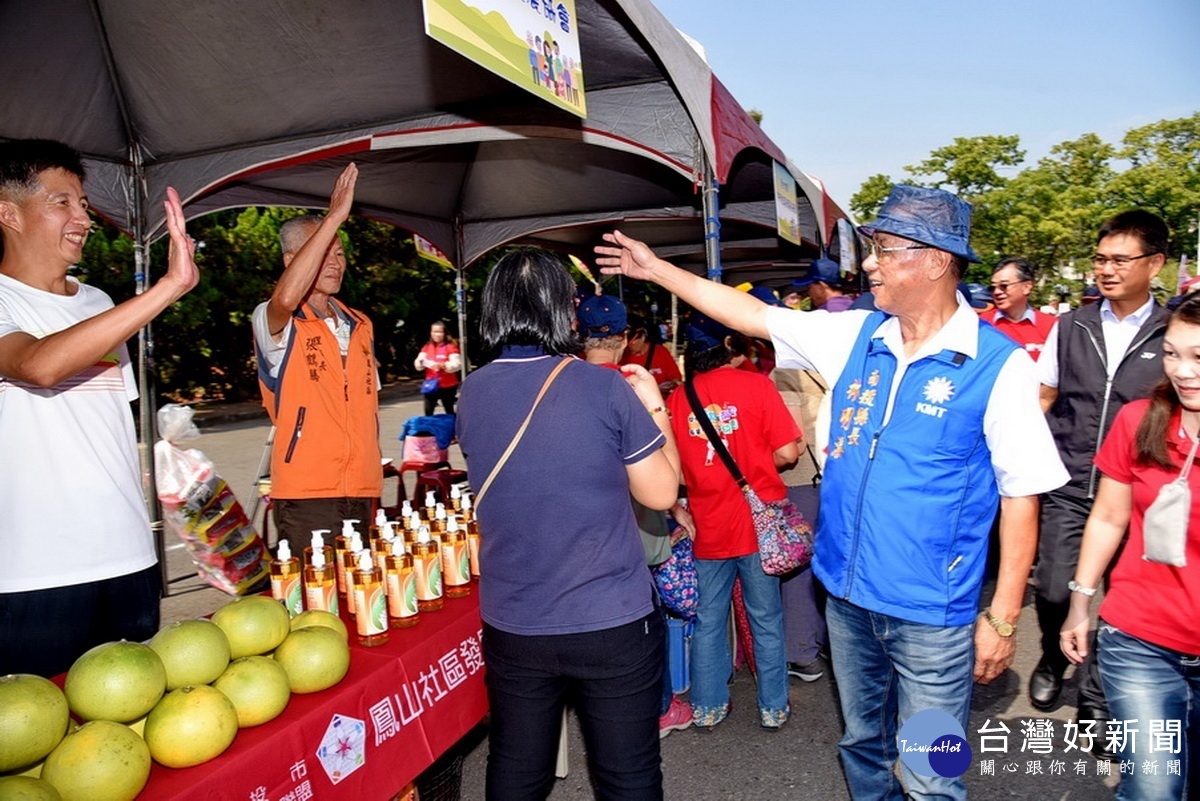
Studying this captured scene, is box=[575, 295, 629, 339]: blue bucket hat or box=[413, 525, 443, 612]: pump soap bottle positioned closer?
box=[413, 525, 443, 612]: pump soap bottle

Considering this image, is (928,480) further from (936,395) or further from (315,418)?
(315,418)

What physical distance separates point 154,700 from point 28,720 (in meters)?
0.22

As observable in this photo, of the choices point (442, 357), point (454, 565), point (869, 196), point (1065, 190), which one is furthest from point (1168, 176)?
point (454, 565)

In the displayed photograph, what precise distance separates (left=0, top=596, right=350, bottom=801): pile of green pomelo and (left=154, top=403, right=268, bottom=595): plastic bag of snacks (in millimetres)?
2664

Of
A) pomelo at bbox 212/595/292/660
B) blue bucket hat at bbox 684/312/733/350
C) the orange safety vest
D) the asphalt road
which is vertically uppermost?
blue bucket hat at bbox 684/312/733/350

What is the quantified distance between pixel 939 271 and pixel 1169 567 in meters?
0.96

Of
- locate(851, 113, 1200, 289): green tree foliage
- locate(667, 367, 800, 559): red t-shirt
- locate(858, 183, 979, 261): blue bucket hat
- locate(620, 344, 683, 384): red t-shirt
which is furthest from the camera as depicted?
locate(851, 113, 1200, 289): green tree foliage

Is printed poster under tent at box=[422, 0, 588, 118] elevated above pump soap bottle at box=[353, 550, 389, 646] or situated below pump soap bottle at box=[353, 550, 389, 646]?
above

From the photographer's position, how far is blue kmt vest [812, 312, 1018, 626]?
199cm

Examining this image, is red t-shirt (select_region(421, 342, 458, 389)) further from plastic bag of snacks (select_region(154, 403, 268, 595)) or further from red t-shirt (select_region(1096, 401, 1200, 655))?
red t-shirt (select_region(1096, 401, 1200, 655))

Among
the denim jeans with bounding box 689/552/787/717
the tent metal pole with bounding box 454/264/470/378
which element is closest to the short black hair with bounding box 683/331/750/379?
the denim jeans with bounding box 689/552/787/717

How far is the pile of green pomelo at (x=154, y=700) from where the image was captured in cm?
139

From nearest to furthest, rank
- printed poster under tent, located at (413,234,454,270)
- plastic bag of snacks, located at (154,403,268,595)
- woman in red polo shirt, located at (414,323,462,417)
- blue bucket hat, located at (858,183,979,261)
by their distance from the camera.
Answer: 1. blue bucket hat, located at (858,183,979,261)
2. plastic bag of snacks, located at (154,403,268,595)
3. printed poster under tent, located at (413,234,454,270)
4. woman in red polo shirt, located at (414,323,462,417)

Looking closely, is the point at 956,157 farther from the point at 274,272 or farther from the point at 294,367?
the point at 294,367
